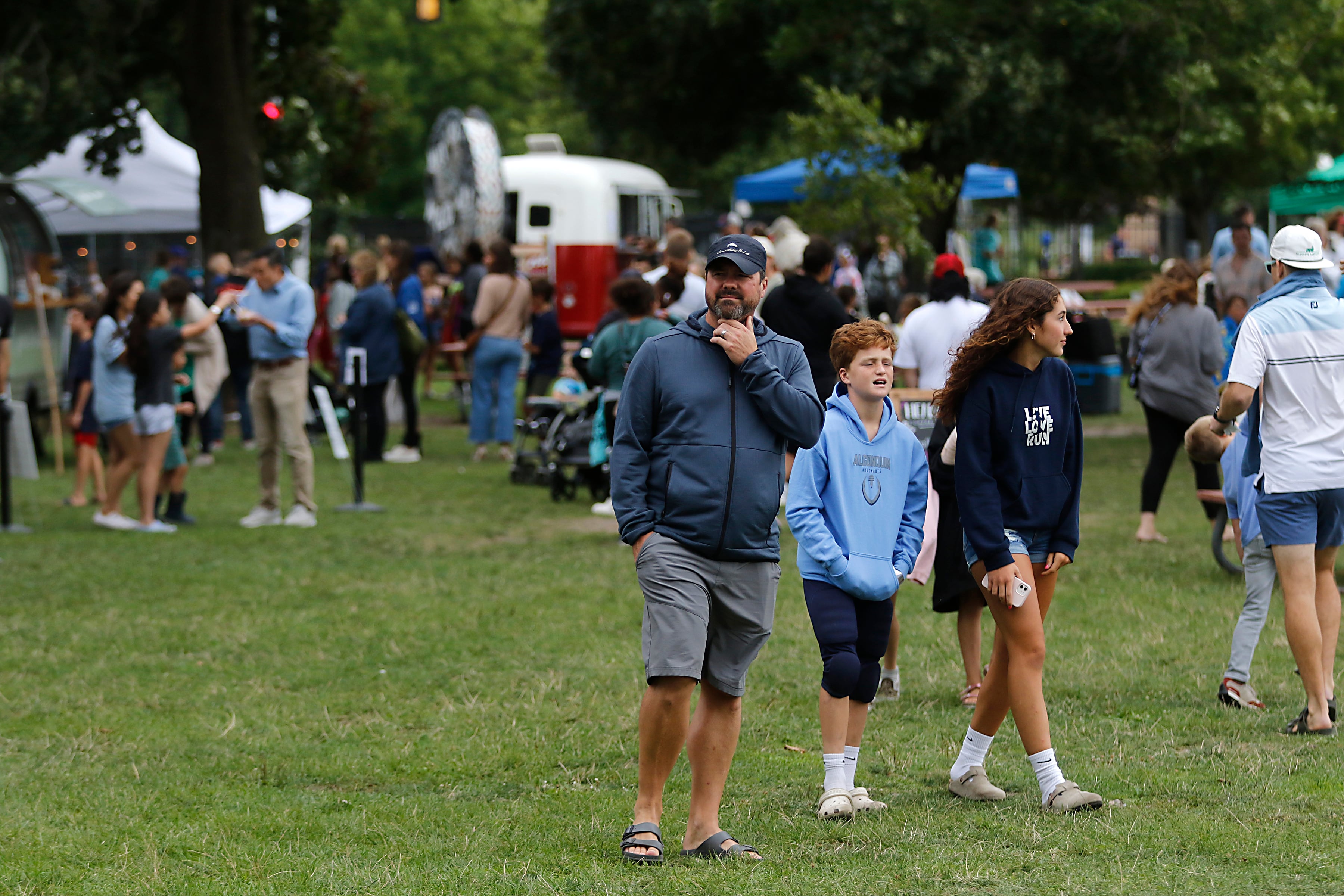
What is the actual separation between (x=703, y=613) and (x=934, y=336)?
16.7ft

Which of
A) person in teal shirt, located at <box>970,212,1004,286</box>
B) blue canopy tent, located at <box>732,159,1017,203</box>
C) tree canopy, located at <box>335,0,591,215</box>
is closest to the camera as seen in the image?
blue canopy tent, located at <box>732,159,1017,203</box>

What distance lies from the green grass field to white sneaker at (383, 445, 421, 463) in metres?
5.74

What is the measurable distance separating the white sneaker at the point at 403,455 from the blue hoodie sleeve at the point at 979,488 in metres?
12.5

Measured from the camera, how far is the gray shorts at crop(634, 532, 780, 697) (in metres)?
4.76

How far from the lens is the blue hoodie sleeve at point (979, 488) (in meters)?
5.16

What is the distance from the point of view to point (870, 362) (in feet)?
18.0

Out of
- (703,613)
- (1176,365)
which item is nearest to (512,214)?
(1176,365)

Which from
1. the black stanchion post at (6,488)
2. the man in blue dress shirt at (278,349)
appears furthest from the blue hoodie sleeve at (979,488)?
the black stanchion post at (6,488)

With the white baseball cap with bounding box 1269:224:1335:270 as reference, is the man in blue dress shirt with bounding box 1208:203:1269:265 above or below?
above

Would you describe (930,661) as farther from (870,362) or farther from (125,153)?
(125,153)

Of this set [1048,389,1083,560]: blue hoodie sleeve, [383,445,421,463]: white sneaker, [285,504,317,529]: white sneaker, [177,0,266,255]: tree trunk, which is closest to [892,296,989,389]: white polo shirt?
[1048,389,1083,560]: blue hoodie sleeve

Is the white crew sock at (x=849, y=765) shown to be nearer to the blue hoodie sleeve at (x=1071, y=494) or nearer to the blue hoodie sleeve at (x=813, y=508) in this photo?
the blue hoodie sleeve at (x=813, y=508)

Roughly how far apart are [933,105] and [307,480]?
1202 cm

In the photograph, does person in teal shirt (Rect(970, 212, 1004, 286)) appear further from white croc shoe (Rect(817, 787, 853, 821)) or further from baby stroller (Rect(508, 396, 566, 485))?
white croc shoe (Rect(817, 787, 853, 821))
